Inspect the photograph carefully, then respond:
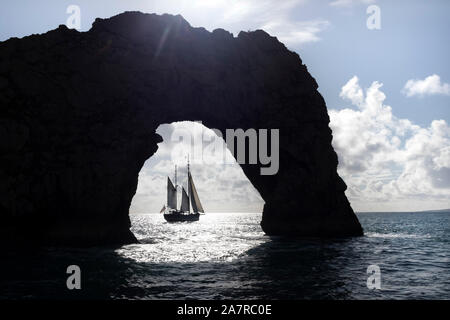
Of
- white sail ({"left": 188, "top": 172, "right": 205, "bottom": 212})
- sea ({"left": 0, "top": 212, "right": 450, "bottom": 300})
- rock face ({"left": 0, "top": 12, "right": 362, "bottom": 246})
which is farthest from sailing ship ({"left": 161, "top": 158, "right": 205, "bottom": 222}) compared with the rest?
sea ({"left": 0, "top": 212, "right": 450, "bottom": 300})

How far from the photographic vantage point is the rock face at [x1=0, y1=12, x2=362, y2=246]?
38000mm

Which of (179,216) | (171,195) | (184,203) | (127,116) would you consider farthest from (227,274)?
(184,203)

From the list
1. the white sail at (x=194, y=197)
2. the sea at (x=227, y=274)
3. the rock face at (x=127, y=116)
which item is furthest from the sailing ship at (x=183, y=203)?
the sea at (x=227, y=274)

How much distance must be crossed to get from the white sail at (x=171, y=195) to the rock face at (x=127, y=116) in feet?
188

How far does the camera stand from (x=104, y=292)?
60.1ft

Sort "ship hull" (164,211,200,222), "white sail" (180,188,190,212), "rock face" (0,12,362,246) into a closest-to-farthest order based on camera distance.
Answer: "rock face" (0,12,362,246), "ship hull" (164,211,200,222), "white sail" (180,188,190,212)

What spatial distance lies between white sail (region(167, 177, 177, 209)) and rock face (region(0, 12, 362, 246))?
5723cm

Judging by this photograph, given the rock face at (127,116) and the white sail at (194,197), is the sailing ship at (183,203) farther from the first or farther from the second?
the rock face at (127,116)

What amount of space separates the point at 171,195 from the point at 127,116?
226 feet

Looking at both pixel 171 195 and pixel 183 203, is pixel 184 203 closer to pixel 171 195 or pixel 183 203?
pixel 183 203

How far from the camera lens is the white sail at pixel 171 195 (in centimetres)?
10862

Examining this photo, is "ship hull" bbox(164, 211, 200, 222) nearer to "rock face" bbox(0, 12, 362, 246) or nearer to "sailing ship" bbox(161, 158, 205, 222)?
"sailing ship" bbox(161, 158, 205, 222)
